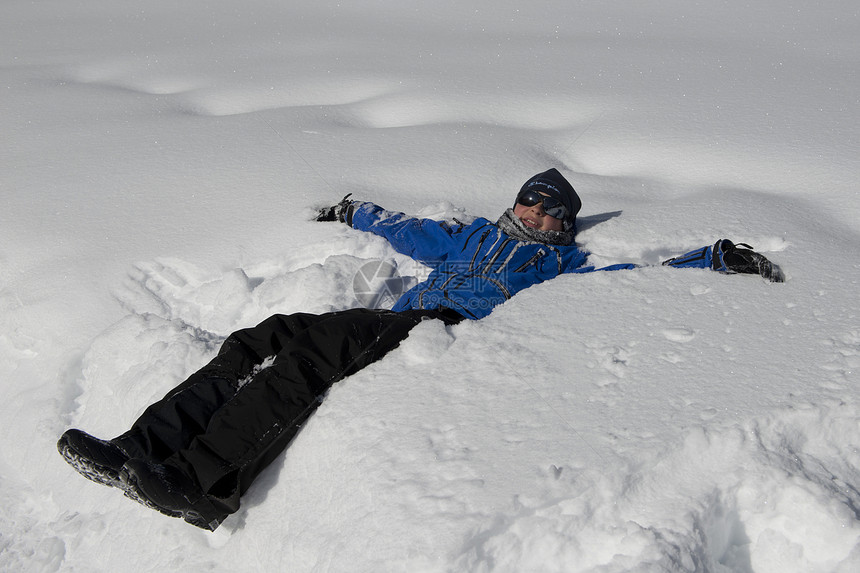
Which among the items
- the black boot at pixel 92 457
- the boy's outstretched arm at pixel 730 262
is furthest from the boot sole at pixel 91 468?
the boy's outstretched arm at pixel 730 262

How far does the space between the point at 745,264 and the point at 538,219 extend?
2.45 ft

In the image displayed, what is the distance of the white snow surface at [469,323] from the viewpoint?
1.27m

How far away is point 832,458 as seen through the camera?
1.34 metres

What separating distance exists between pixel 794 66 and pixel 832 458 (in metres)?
3.51

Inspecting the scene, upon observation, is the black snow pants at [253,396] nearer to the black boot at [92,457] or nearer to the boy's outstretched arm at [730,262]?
the black boot at [92,457]

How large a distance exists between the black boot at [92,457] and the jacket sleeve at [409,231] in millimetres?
1262

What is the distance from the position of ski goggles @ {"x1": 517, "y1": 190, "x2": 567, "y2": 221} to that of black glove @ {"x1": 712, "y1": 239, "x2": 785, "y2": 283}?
0.60 meters

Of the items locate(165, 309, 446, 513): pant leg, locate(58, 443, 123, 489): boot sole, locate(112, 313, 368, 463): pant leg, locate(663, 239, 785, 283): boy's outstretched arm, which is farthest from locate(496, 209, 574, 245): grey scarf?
locate(58, 443, 123, 489): boot sole

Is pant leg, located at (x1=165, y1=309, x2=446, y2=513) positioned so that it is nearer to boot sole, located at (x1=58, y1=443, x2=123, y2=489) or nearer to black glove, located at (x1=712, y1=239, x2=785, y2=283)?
boot sole, located at (x1=58, y1=443, x2=123, y2=489)

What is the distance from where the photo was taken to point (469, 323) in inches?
71.7

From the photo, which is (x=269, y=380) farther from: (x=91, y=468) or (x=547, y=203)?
(x=547, y=203)

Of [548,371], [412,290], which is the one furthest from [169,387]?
[548,371]

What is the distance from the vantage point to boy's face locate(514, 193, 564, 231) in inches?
93.8

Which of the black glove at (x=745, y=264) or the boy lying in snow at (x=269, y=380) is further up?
the black glove at (x=745, y=264)
